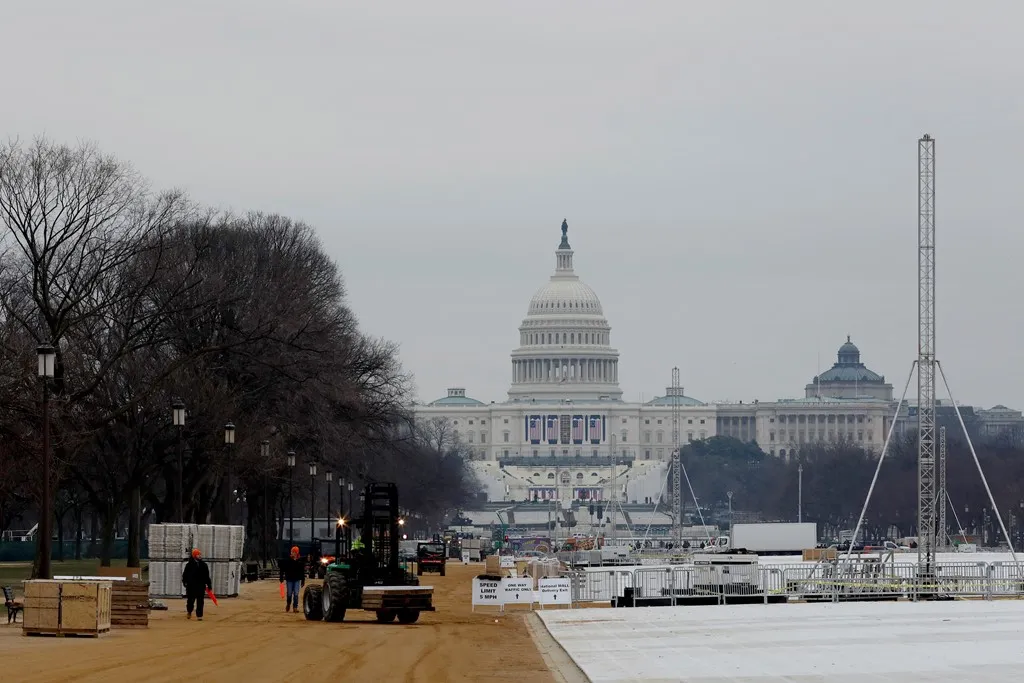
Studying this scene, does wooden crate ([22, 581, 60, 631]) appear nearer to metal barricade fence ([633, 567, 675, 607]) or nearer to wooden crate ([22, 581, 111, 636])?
wooden crate ([22, 581, 111, 636])

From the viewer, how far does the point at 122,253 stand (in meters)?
60.9

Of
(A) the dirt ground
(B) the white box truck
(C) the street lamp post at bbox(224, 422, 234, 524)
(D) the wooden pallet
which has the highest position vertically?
(C) the street lamp post at bbox(224, 422, 234, 524)

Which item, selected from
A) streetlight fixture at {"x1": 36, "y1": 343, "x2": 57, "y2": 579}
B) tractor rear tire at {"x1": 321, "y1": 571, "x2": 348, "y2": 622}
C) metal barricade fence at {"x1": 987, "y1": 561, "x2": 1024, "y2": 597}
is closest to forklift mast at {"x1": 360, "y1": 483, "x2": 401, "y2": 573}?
tractor rear tire at {"x1": 321, "y1": 571, "x2": 348, "y2": 622}

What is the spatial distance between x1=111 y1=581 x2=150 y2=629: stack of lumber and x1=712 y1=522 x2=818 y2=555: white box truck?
70575 millimetres

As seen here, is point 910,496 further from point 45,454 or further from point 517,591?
point 45,454

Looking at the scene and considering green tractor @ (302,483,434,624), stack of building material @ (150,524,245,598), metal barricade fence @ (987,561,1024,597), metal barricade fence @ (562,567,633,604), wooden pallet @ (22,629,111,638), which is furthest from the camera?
metal barricade fence @ (987,561,1024,597)

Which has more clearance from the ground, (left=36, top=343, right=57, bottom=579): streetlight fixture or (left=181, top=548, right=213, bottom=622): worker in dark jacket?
(left=36, top=343, right=57, bottom=579): streetlight fixture

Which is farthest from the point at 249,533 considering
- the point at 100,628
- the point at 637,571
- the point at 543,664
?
the point at 543,664

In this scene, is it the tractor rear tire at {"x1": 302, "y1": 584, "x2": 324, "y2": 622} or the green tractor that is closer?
the green tractor

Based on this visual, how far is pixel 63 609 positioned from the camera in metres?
35.4

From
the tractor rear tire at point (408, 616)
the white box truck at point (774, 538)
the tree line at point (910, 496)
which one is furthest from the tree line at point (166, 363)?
the tree line at point (910, 496)

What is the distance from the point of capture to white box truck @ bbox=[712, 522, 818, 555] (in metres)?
108

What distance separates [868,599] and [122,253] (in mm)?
23888

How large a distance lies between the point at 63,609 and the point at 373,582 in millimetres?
8890
